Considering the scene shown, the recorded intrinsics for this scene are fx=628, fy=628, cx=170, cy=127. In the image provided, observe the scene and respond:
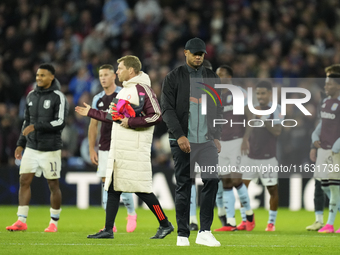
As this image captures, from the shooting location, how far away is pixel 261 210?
14.4 meters

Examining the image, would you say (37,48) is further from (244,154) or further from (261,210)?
(244,154)

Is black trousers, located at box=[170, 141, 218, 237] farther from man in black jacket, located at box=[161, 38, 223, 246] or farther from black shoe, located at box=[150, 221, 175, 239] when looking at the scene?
black shoe, located at box=[150, 221, 175, 239]

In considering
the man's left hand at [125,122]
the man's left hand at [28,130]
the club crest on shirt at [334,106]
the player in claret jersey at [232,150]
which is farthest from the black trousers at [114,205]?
the club crest on shirt at [334,106]

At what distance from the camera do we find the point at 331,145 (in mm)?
9766

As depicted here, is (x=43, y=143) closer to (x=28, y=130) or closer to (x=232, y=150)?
(x=28, y=130)

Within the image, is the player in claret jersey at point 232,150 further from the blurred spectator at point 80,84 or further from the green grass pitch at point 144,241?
the blurred spectator at point 80,84

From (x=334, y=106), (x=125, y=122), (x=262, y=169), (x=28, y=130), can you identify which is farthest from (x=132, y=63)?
(x=334, y=106)

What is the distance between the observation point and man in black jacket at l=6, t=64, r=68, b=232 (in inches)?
365

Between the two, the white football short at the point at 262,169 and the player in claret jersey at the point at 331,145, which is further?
the white football short at the point at 262,169

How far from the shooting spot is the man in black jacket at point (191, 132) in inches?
278

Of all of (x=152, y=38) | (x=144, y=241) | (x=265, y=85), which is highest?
(x=152, y=38)

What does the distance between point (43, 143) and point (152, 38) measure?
10.1 meters

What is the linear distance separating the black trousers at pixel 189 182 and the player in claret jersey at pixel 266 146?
309 cm

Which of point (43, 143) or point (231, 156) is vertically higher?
point (43, 143)
